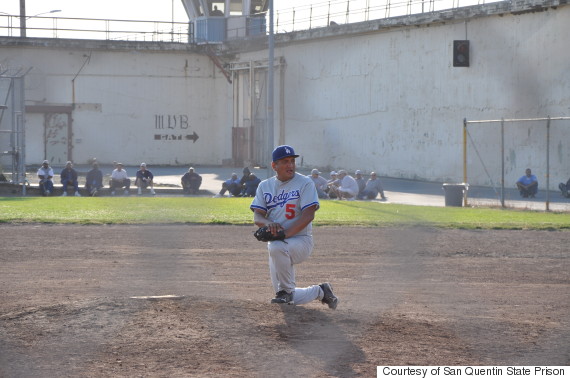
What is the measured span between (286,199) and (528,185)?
14469mm

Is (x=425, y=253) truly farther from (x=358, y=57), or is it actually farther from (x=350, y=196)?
(x=358, y=57)

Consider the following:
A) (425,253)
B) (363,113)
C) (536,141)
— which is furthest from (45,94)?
(425,253)

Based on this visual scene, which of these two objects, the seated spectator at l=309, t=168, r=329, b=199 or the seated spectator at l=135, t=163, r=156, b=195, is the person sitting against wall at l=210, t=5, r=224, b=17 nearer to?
the seated spectator at l=135, t=163, r=156, b=195

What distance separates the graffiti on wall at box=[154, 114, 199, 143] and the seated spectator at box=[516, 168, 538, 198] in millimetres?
21576

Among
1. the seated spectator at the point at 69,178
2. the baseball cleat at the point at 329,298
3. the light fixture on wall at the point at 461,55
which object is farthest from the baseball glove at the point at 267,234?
the seated spectator at the point at 69,178

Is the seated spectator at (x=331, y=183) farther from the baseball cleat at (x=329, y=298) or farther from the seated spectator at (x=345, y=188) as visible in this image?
the baseball cleat at (x=329, y=298)

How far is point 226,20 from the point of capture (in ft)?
135

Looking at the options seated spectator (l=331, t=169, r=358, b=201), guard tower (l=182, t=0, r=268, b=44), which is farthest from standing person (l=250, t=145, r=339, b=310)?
guard tower (l=182, t=0, r=268, b=44)

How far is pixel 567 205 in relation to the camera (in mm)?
19234

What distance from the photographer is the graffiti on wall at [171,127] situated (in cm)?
3941

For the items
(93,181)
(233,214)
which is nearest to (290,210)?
(233,214)

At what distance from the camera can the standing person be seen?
723cm

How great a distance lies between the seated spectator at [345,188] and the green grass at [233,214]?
1.17m

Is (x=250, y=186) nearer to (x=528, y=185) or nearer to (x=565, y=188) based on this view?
(x=528, y=185)
